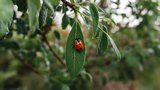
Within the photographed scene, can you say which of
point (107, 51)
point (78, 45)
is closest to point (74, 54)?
point (78, 45)

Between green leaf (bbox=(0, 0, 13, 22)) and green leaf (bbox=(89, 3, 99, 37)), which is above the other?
green leaf (bbox=(0, 0, 13, 22))

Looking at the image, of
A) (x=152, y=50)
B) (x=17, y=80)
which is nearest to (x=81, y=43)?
(x=152, y=50)

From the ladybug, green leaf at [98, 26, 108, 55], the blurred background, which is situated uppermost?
the ladybug

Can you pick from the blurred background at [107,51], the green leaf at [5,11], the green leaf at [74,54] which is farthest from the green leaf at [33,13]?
the blurred background at [107,51]

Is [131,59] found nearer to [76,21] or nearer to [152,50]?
[152,50]

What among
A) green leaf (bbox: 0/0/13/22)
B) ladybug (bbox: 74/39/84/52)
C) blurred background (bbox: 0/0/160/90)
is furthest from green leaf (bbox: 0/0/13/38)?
blurred background (bbox: 0/0/160/90)

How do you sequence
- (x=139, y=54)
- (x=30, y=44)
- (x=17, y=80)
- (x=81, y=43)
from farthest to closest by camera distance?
(x=17, y=80) < (x=139, y=54) < (x=30, y=44) < (x=81, y=43)

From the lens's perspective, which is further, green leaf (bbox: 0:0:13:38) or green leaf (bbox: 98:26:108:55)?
green leaf (bbox: 98:26:108:55)

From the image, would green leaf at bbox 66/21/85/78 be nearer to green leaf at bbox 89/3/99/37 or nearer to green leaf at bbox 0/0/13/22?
green leaf at bbox 89/3/99/37

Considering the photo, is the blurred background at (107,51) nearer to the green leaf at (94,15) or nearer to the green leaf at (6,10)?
the green leaf at (94,15)
